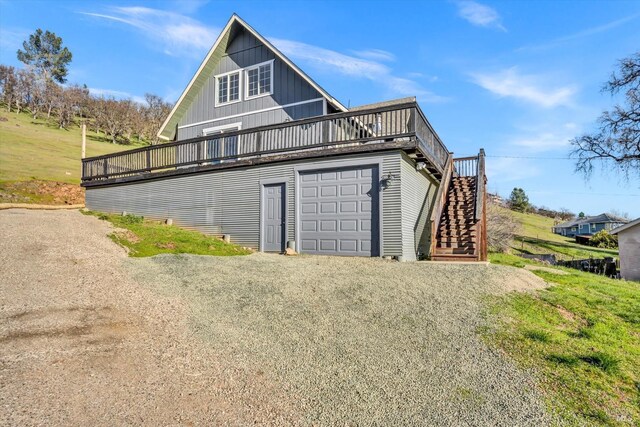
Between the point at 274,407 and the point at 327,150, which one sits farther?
the point at 327,150

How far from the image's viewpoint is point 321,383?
154 inches

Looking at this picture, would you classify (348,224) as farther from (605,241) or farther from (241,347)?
(605,241)

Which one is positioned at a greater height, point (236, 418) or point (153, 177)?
point (153, 177)

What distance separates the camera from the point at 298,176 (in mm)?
11812

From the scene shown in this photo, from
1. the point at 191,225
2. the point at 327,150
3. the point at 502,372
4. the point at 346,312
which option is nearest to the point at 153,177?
the point at 191,225

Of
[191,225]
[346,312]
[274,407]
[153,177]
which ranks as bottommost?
[274,407]

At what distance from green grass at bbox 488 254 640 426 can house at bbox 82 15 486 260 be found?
3.69 meters

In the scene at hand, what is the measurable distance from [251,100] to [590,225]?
69726mm

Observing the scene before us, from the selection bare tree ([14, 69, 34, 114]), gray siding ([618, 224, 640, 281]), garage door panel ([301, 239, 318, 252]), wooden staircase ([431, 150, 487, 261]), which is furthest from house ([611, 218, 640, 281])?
bare tree ([14, 69, 34, 114])

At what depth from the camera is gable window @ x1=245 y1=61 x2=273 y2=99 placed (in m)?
16.5

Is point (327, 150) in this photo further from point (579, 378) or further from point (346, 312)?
point (579, 378)

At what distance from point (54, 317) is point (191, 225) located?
365 inches

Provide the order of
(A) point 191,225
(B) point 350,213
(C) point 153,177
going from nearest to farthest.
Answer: (B) point 350,213
(A) point 191,225
(C) point 153,177

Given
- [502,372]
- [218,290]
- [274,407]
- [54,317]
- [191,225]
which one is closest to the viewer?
[274,407]
